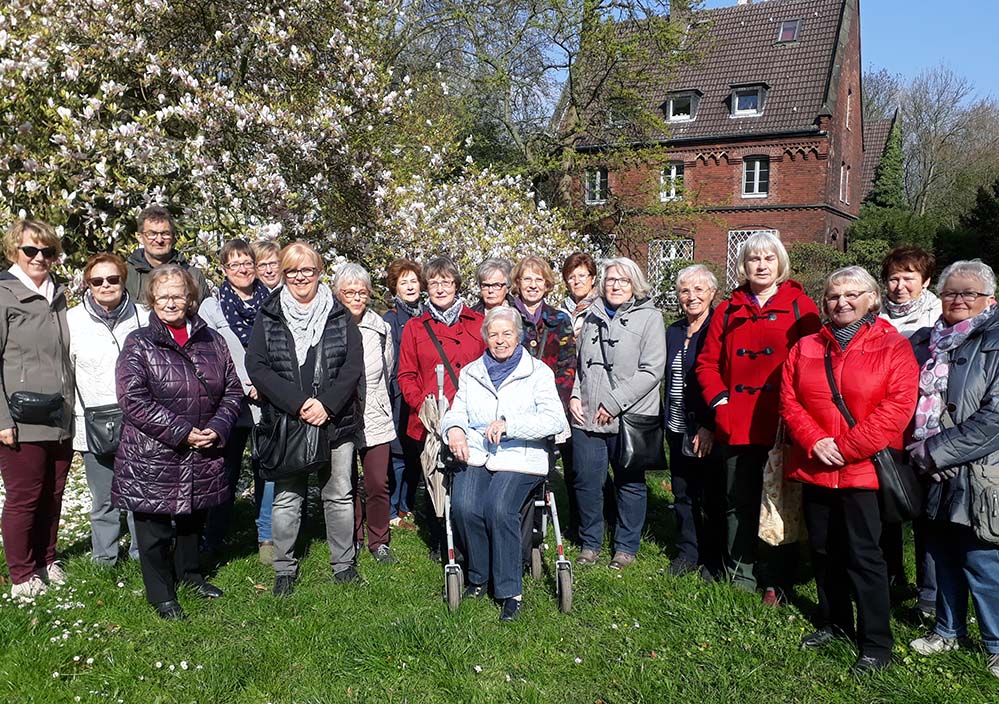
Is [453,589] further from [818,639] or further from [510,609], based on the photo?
[818,639]

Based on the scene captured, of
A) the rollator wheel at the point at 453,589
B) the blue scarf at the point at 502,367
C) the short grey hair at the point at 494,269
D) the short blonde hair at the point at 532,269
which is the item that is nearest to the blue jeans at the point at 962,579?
the blue scarf at the point at 502,367

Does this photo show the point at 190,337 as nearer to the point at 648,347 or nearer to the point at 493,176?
the point at 648,347

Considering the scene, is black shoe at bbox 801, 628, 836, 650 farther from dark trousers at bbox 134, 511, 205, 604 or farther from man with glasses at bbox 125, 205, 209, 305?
man with glasses at bbox 125, 205, 209, 305

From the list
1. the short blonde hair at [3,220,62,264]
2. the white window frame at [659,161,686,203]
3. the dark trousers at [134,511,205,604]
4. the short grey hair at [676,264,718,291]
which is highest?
the white window frame at [659,161,686,203]

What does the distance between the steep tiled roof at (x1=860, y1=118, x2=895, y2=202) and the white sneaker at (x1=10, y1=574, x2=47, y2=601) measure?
40245 millimetres

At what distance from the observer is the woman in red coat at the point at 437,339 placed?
17.9ft

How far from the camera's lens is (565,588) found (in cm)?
461

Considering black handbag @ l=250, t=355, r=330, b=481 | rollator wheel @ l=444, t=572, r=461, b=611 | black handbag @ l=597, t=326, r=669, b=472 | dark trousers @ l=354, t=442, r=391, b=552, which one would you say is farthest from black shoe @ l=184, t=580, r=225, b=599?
black handbag @ l=597, t=326, r=669, b=472

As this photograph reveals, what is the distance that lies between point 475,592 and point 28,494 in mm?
2965

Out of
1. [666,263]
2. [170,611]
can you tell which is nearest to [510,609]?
[170,611]

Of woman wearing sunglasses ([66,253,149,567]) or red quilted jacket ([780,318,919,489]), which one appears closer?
red quilted jacket ([780,318,919,489])

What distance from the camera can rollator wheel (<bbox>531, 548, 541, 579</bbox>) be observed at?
507 centimetres

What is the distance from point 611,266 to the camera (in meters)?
5.37

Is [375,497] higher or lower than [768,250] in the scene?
lower
